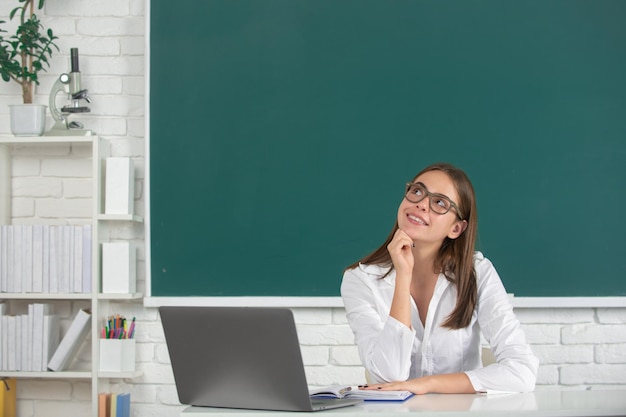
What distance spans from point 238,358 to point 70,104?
6.80ft

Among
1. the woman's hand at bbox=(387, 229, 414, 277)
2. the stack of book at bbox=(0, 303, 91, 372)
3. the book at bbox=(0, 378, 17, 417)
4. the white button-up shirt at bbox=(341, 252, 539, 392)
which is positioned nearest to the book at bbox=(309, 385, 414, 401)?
the white button-up shirt at bbox=(341, 252, 539, 392)

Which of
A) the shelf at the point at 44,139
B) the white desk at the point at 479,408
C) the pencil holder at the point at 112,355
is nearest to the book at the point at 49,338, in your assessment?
the pencil holder at the point at 112,355

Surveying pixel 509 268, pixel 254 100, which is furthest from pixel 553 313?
pixel 254 100

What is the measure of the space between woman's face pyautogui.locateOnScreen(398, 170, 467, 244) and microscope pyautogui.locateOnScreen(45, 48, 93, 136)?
156 cm

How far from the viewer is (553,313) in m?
3.26

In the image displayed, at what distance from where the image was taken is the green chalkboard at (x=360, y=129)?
3283 mm

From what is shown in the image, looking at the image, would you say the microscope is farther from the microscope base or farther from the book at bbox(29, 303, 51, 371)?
the book at bbox(29, 303, 51, 371)

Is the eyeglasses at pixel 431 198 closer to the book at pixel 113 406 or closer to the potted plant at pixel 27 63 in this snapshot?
the book at pixel 113 406

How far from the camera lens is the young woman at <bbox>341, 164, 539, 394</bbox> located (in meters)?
2.06

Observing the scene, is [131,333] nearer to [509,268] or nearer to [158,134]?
[158,134]

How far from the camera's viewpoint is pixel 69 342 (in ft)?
10.5

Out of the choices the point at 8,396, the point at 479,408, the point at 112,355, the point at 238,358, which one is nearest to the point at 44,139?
the point at 112,355

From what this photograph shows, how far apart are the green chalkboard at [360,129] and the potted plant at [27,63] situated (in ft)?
1.50

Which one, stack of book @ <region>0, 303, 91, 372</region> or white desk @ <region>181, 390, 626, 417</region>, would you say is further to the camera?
stack of book @ <region>0, 303, 91, 372</region>
